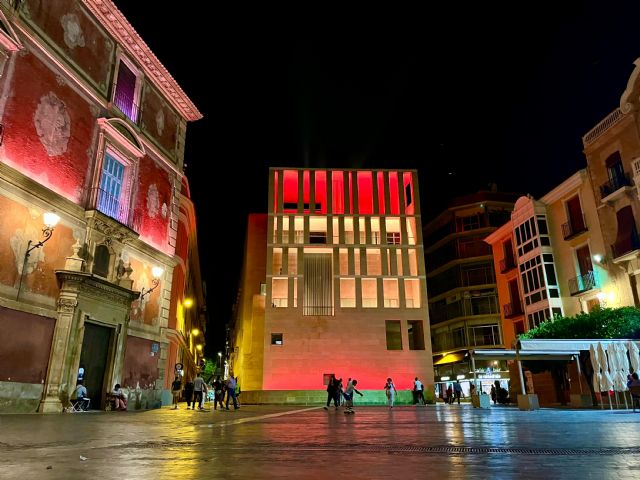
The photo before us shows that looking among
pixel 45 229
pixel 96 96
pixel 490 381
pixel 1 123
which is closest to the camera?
pixel 1 123

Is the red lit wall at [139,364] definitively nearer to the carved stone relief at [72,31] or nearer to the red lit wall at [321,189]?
the carved stone relief at [72,31]

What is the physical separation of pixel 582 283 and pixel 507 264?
31.5 ft

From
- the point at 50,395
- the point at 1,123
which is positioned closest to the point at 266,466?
the point at 50,395

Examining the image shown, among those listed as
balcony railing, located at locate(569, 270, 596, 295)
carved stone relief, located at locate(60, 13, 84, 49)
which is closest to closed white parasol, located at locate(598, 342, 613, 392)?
balcony railing, located at locate(569, 270, 596, 295)

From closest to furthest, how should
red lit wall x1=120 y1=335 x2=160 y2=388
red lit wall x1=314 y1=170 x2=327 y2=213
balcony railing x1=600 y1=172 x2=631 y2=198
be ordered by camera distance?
red lit wall x1=120 y1=335 x2=160 y2=388 → balcony railing x1=600 y1=172 x2=631 y2=198 → red lit wall x1=314 y1=170 x2=327 y2=213

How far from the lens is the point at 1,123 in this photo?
46.2 feet

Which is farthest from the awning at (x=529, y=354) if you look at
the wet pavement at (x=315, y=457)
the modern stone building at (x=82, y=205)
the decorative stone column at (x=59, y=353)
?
the decorative stone column at (x=59, y=353)

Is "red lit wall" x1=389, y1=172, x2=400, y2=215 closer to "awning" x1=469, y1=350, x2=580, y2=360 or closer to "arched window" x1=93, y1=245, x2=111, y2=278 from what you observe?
"awning" x1=469, y1=350, x2=580, y2=360

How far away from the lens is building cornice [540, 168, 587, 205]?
2917cm

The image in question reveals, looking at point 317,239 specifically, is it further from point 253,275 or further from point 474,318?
point 474,318

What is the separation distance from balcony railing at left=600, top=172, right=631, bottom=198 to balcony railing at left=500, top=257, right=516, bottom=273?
39.1 ft

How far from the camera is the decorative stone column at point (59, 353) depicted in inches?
577

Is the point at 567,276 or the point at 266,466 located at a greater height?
the point at 567,276

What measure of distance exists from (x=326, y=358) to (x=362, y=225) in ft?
42.5
